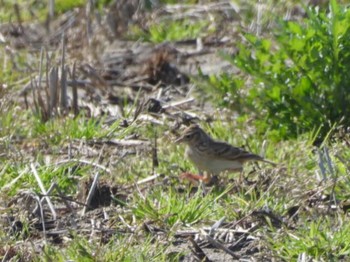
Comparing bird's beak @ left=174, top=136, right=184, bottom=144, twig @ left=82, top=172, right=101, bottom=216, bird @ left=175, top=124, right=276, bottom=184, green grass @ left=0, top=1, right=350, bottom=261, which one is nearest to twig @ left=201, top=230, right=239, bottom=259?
green grass @ left=0, top=1, right=350, bottom=261

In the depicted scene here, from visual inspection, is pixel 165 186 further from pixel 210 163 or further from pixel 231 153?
pixel 231 153

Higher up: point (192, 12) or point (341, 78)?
point (341, 78)

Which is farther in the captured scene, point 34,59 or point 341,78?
point 34,59

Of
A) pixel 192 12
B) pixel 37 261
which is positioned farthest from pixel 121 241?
pixel 192 12

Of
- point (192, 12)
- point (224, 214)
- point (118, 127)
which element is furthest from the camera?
point (192, 12)

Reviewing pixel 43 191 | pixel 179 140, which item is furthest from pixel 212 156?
pixel 43 191

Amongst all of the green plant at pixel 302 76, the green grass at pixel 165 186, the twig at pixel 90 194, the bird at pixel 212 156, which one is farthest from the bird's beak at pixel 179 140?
the twig at pixel 90 194

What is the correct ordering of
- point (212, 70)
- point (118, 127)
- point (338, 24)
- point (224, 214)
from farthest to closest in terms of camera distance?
point (212, 70) < point (118, 127) < point (338, 24) < point (224, 214)

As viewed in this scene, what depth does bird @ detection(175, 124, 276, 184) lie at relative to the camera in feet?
26.9

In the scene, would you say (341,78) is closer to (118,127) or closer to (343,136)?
(343,136)

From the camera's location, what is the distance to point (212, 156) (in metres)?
8.30

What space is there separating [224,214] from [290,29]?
197cm

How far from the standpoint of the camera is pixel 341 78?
8.78 metres

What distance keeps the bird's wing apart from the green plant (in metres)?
0.78
